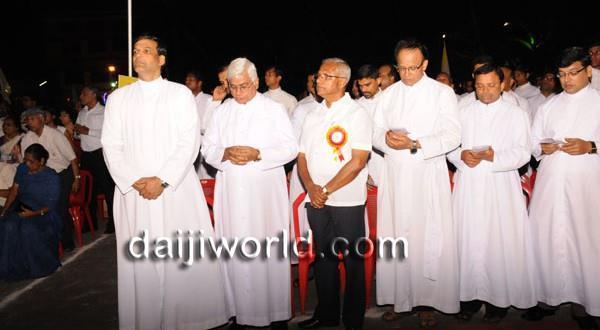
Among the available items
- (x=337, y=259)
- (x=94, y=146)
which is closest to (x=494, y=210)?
(x=337, y=259)

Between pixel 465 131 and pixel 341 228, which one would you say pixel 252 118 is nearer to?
pixel 341 228

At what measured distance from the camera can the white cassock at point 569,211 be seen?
421cm

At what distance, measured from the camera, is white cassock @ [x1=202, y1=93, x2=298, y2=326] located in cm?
432

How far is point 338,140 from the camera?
4.20 m

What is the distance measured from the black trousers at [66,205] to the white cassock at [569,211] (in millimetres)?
5894

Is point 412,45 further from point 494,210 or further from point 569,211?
point 569,211

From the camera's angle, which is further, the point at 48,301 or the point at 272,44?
the point at 272,44

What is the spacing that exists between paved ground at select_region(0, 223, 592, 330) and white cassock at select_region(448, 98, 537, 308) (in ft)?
0.92

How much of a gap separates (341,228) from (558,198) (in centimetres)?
180

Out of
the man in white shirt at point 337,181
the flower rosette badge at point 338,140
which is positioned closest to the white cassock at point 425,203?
the man in white shirt at point 337,181

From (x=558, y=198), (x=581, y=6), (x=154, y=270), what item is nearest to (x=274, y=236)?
(x=154, y=270)

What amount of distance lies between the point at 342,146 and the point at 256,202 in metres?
0.85

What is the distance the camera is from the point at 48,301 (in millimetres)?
5371

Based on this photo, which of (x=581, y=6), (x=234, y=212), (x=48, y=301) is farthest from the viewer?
(x=581, y=6)
